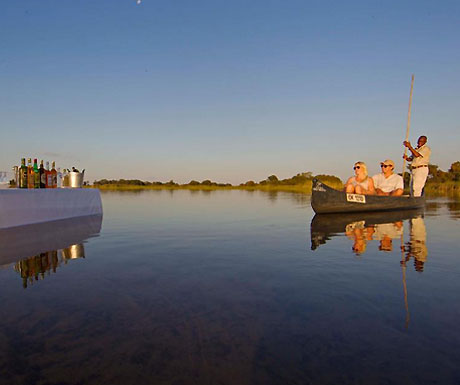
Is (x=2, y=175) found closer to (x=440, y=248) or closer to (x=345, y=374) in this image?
(x=345, y=374)

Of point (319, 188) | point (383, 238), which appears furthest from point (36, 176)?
point (319, 188)

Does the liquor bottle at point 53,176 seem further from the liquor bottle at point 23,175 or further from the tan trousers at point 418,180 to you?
the tan trousers at point 418,180

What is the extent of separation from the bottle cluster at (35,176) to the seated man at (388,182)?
437 inches

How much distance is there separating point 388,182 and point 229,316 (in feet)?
38.5

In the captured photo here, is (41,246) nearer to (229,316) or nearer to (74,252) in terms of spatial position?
(74,252)

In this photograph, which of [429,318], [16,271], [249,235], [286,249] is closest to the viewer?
[429,318]

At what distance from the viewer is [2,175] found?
6844 millimetres

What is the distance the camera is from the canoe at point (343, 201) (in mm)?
10344

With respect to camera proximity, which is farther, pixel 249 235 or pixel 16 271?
pixel 249 235

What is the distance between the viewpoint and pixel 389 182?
12203mm

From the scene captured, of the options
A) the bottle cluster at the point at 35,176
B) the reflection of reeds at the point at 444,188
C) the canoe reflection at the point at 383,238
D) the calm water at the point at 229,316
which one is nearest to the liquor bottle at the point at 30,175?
the bottle cluster at the point at 35,176

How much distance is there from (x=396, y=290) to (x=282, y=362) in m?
1.75

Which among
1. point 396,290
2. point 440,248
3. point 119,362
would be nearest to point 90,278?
point 119,362

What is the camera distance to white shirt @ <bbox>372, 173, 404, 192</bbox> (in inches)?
478
